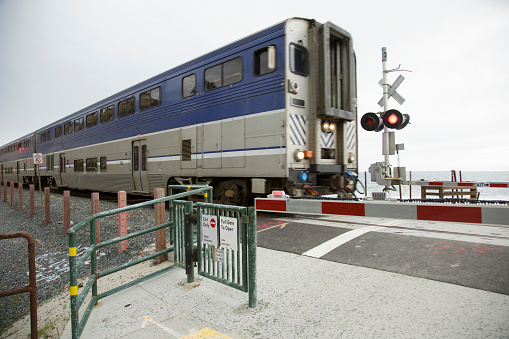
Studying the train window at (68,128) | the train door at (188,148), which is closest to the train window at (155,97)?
the train door at (188,148)

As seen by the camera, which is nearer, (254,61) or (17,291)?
(17,291)

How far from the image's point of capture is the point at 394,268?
374cm

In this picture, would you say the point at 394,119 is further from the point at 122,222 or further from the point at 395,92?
the point at 122,222

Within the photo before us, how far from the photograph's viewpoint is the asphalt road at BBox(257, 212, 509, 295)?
3.50m

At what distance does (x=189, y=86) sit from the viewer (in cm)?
872

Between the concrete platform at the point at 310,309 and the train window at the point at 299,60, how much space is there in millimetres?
4469

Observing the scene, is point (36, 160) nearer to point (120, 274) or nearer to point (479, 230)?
point (120, 274)

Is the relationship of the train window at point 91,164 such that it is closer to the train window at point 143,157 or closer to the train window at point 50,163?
the train window at point 143,157

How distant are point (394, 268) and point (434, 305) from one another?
907 mm

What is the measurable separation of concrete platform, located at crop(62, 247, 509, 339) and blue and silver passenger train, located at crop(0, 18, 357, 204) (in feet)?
10.5

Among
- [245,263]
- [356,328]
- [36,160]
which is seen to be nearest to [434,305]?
[356,328]

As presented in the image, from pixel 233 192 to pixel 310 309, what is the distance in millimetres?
4805

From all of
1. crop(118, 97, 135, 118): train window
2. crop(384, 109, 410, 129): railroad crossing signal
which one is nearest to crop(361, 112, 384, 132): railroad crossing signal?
crop(384, 109, 410, 129): railroad crossing signal

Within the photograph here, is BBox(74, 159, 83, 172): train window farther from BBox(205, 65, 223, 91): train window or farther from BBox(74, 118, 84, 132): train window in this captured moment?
BBox(205, 65, 223, 91): train window
